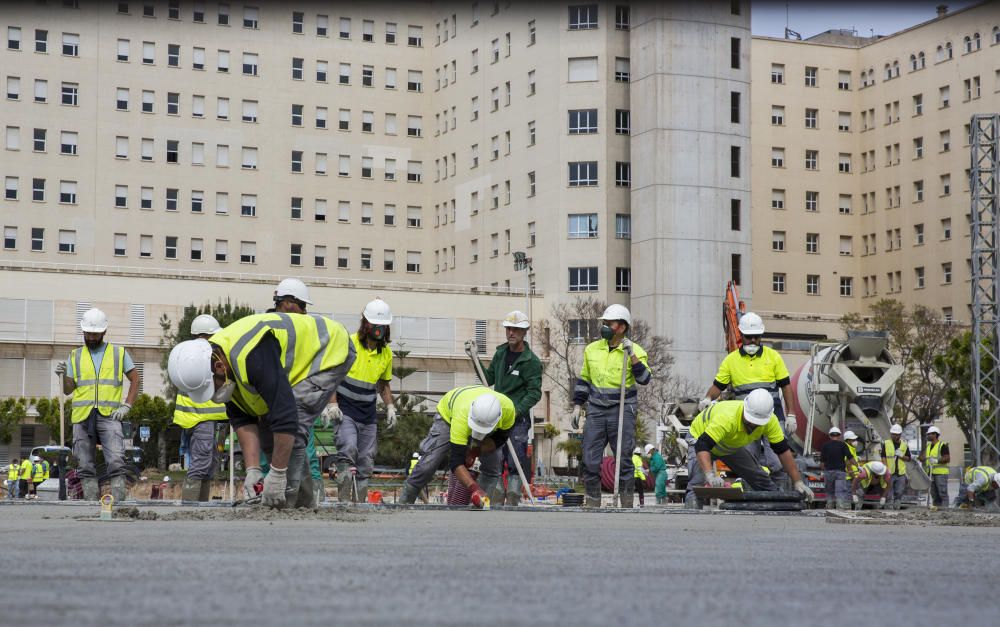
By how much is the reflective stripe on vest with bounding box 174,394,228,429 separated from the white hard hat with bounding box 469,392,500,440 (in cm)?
344

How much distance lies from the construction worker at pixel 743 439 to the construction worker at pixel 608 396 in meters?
0.85

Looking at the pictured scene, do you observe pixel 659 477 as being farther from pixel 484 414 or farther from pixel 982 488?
pixel 484 414

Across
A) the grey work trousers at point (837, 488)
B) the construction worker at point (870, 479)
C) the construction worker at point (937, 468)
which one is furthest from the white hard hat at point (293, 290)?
the construction worker at point (937, 468)

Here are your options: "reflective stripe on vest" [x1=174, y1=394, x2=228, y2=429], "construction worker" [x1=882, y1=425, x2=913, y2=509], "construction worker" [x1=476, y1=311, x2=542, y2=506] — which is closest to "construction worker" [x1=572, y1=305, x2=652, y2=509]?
"construction worker" [x1=476, y1=311, x2=542, y2=506]

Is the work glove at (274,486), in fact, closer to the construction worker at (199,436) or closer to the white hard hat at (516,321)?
the construction worker at (199,436)

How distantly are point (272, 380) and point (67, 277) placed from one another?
7018cm

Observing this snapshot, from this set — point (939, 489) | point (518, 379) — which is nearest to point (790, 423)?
point (518, 379)

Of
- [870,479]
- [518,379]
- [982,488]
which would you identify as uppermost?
[518,379]

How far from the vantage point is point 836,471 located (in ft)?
87.5

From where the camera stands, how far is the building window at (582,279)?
85938 millimetres

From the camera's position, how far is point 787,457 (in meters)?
15.6

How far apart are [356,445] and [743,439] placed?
12.3 feet

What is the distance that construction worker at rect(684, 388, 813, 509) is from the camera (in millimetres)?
15070

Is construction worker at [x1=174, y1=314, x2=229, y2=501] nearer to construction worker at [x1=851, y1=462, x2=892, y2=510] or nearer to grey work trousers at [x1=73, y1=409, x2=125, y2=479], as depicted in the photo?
grey work trousers at [x1=73, y1=409, x2=125, y2=479]
